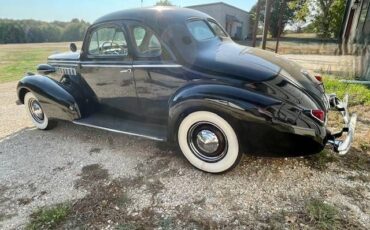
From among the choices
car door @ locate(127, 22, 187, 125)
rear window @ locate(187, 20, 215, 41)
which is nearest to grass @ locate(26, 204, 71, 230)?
car door @ locate(127, 22, 187, 125)

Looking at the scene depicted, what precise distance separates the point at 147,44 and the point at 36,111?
256 centimetres

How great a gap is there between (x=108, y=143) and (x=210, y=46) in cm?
208

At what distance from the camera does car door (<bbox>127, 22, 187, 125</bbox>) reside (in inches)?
134

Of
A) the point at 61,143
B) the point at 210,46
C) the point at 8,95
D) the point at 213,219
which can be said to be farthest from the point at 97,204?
the point at 8,95

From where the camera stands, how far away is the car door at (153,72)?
342 centimetres

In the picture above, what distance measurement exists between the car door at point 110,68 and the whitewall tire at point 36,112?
1.06 metres

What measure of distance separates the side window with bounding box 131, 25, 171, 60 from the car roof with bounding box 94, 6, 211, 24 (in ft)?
0.45

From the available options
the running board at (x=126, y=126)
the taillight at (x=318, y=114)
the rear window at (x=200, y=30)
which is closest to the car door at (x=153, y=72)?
the running board at (x=126, y=126)

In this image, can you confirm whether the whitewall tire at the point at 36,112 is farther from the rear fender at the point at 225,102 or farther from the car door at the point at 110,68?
the rear fender at the point at 225,102

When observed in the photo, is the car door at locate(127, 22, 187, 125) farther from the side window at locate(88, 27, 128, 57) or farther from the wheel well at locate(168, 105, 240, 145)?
the wheel well at locate(168, 105, 240, 145)

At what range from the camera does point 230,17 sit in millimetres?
29172

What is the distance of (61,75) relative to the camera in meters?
4.65

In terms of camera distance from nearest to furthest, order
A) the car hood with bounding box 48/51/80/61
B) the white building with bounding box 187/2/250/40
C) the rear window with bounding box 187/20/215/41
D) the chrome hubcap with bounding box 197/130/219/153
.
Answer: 1. the chrome hubcap with bounding box 197/130/219/153
2. the rear window with bounding box 187/20/215/41
3. the car hood with bounding box 48/51/80/61
4. the white building with bounding box 187/2/250/40

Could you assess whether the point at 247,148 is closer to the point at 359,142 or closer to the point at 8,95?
the point at 359,142
